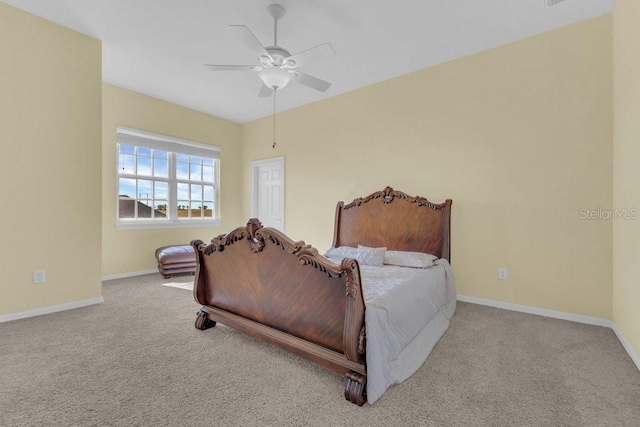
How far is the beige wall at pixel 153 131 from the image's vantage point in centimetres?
432

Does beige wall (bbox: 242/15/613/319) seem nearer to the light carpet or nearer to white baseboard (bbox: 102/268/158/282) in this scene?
the light carpet

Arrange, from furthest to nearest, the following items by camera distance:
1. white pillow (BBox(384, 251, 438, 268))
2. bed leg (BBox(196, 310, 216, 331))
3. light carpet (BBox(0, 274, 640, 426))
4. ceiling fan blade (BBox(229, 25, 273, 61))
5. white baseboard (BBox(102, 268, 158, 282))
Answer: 1. white baseboard (BBox(102, 268, 158, 282))
2. white pillow (BBox(384, 251, 438, 268))
3. bed leg (BBox(196, 310, 216, 331))
4. ceiling fan blade (BBox(229, 25, 273, 61))
5. light carpet (BBox(0, 274, 640, 426))

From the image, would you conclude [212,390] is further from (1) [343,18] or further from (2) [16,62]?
(2) [16,62]

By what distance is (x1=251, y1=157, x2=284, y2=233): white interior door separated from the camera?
5.41 meters

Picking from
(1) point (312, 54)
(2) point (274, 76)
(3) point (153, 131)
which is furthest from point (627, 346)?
(3) point (153, 131)

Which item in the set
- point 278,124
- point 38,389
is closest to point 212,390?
point 38,389

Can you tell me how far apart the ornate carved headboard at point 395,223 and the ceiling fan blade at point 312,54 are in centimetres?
192

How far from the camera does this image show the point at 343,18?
2.75 meters

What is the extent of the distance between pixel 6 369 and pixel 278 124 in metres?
4.61

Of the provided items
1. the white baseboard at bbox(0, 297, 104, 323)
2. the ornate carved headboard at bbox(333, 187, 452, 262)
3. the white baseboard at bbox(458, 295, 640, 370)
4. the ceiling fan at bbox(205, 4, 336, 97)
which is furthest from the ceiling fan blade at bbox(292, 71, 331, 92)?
the white baseboard at bbox(0, 297, 104, 323)

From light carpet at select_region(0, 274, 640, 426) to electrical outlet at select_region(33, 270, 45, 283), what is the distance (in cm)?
41

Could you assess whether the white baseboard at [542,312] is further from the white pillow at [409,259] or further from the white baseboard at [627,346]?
the white pillow at [409,259]

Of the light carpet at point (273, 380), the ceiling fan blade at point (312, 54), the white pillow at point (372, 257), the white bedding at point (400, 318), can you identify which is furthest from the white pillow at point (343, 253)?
the ceiling fan blade at point (312, 54)

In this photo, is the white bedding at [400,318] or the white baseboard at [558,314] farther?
the white baseboard at [558,314]
